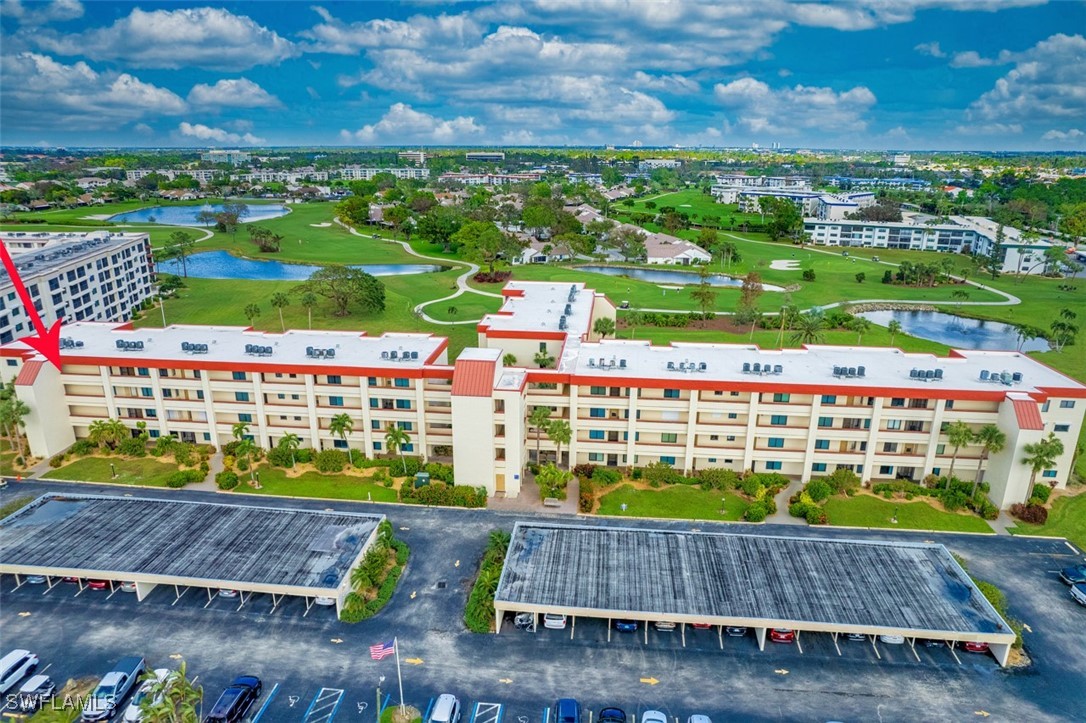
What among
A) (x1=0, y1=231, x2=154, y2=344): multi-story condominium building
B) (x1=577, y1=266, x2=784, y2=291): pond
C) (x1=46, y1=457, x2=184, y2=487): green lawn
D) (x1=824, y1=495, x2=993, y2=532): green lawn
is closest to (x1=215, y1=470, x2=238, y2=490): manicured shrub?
(x1=46, y1=457, x2=184, y2=487): green lawn

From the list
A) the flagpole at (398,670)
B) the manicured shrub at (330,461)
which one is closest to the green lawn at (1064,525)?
the flagpole at (398,670)

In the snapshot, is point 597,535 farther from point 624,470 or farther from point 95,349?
point 95,349

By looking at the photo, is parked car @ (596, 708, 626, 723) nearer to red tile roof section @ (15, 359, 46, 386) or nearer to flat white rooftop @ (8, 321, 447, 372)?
flat white rooftop @ (8, 321, 447, 372)

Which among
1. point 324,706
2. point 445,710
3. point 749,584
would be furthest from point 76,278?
point 749,584

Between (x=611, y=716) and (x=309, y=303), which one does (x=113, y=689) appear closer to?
(x=611, y=716)

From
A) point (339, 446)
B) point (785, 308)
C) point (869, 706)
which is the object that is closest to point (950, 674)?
point (869, 706)
